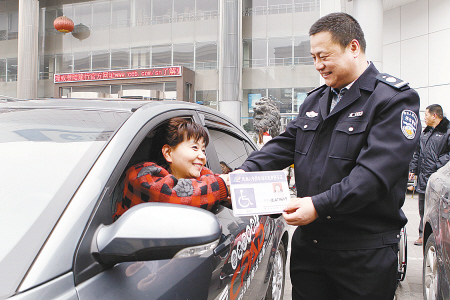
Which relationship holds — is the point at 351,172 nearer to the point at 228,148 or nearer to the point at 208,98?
the point at 228,148

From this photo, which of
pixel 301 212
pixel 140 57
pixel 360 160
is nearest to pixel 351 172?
pixel 360 160

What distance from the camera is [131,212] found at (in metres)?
1.05

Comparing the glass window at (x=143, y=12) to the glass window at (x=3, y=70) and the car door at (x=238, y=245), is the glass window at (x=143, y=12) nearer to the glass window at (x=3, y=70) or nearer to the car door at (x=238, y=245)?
the glass window at (x=3, y=70)

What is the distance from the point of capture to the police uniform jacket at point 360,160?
1539 millimetres

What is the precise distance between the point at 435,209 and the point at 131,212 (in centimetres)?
233

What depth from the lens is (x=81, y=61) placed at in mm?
23719

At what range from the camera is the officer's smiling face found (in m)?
1.69

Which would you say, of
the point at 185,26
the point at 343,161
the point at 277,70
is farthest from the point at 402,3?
the point at 343,161

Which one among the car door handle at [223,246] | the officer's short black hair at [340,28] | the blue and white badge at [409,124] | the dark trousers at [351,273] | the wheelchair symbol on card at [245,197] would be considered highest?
the officer's short black hair at [340,28]

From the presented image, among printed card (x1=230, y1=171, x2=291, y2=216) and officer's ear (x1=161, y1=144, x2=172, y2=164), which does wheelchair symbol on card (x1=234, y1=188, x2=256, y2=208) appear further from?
officer's ear (x1=161, y1=144, x2=172, y2=164)

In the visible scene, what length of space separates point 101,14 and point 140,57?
14.1ft

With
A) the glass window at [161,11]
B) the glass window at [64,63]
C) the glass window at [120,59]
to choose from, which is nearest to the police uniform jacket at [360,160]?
the glass window at [161,11]

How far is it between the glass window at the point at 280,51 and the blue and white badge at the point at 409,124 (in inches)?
766

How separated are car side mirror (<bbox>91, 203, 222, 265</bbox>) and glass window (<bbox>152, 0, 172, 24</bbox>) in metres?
22.6
